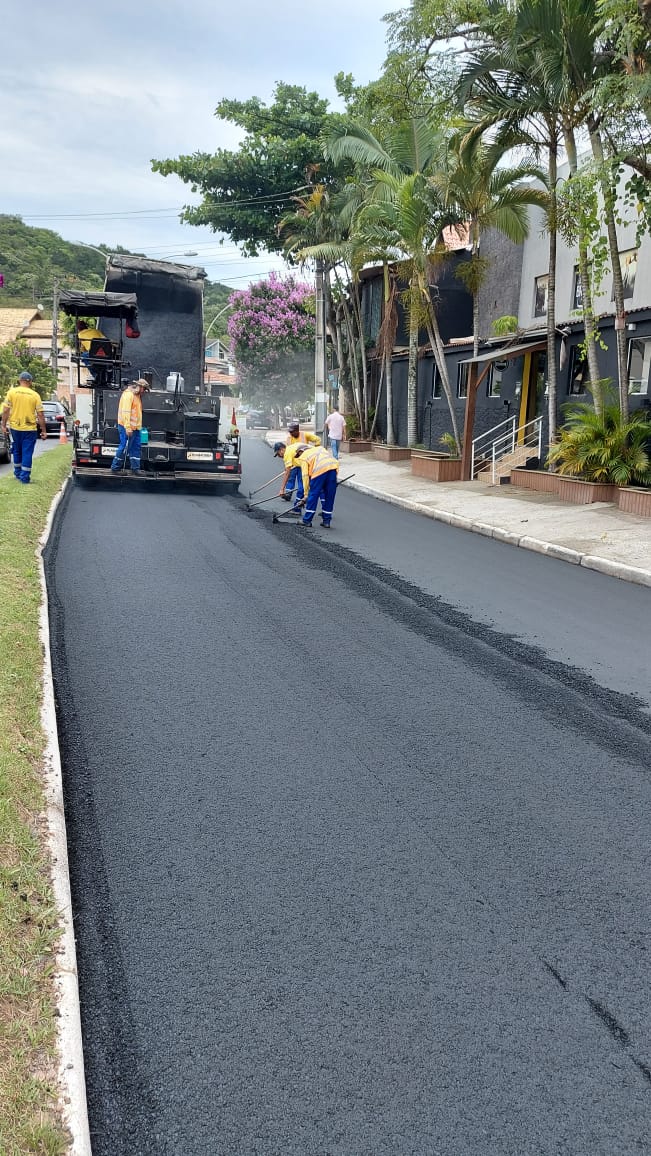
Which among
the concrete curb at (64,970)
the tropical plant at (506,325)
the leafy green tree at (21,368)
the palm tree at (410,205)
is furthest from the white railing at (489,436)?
the leafy green tree at (21,368)

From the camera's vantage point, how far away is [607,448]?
1457 cm

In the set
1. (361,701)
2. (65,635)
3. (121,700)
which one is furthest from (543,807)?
(65,635)

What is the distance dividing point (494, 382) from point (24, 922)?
22.5m

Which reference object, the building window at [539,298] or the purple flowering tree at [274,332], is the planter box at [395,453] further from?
the purple flowering tree at [274,332]

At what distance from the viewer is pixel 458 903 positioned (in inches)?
125

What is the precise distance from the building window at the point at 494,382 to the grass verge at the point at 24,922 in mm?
19504

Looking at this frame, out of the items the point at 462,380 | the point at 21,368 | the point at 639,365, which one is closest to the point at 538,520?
the point at 639,365

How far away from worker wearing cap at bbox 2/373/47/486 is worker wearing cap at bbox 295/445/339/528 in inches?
173

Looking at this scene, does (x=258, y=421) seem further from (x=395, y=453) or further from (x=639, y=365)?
(x=639, y=365)

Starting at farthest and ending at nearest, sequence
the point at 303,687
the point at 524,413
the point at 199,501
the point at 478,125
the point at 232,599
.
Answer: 1. the point at 524,413
2. the point at 478,125
3. the point at 199,501
4. the point at 232,599
5. the point at 303,687

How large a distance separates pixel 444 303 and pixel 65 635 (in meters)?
27.7

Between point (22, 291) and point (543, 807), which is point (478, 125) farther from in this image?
point (22, 291)

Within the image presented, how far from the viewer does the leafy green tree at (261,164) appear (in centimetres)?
3003

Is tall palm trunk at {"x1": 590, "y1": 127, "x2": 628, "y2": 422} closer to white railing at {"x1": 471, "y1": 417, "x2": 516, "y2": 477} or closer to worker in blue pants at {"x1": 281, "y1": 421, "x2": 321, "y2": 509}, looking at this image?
worker in blue pants at {"x1": 281, "y1": 421, "x2": 321, "y2": 509}
